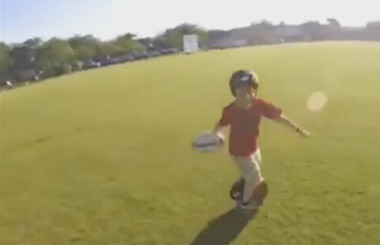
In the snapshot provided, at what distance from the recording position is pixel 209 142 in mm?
6195

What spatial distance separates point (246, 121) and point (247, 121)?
0.01 m

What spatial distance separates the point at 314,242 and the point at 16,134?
750 cm

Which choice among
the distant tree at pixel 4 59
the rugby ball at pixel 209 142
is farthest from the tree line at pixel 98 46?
the rugby ball at pixel 209 142

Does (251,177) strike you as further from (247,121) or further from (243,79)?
(243,79)

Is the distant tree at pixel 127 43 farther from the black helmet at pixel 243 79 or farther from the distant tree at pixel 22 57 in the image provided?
the black helmet at pixel 243 79

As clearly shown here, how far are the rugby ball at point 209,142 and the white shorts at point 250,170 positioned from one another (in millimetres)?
234

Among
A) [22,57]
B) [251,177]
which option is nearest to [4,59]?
[22,57]

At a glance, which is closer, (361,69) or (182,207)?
(182,207)

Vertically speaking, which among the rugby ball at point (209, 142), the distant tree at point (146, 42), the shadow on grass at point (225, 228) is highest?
the distant tree at point (146, 42)

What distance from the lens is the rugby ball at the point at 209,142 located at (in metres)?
6.16

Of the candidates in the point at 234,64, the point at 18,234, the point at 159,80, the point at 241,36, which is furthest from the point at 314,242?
the point at 241,36

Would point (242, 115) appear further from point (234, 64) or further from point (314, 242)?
point (234, 64)

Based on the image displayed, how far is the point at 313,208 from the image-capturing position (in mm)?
6188

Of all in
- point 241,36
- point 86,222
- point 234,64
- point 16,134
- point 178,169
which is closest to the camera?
point 86,222
